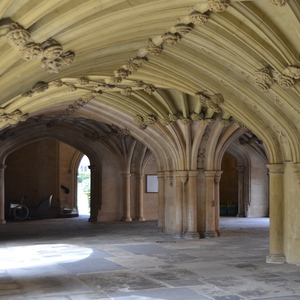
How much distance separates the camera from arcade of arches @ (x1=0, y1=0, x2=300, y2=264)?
582 centimetres

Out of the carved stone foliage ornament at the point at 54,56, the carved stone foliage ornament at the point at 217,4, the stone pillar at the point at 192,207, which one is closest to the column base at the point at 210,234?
the stone pillar at the point at 192,207

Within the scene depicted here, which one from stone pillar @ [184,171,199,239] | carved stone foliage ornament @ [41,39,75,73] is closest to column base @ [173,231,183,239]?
stone pillar @ [184,171,199,239]

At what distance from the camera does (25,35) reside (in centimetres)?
515

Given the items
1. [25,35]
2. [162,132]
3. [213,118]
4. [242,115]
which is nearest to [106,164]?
[162,132]

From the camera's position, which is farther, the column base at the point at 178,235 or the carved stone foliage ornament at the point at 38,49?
the column base at the point at 178,235

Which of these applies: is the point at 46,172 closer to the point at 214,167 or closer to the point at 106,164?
the point at 106,164

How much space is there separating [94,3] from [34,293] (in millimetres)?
3839

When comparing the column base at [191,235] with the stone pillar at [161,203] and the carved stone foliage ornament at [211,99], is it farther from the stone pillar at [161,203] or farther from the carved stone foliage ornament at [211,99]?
the carved stone foliage ornament at [211,99]

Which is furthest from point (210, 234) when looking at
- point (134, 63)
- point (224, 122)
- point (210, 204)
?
point (134, 63)

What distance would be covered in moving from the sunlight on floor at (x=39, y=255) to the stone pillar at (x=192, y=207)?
3497 mm

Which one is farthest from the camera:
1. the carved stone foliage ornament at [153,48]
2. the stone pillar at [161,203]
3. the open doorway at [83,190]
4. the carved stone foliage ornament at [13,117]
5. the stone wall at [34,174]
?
the open doorway at [83,190]

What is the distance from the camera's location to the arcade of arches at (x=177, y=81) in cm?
582

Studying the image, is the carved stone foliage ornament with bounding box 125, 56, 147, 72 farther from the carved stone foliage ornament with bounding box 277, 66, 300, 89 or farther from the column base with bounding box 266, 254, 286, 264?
the column base with bounding box 266, 254, 286, 264

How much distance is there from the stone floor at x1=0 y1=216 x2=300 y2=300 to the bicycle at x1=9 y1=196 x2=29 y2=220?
29.9ft
